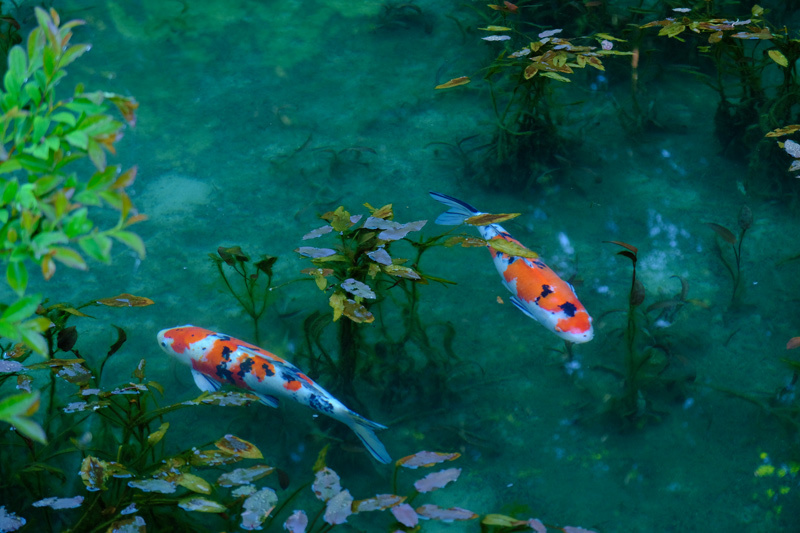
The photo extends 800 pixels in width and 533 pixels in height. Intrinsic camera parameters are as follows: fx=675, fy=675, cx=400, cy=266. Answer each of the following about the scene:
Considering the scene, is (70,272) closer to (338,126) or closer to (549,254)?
(338,126)

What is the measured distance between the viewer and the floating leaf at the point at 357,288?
2.79 meters

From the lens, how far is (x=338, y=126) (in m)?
4.95

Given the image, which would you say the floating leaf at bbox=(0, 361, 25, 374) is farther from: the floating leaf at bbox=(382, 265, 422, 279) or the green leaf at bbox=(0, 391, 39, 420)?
the floating leaf at bbox=(382, 265, 422, 279)

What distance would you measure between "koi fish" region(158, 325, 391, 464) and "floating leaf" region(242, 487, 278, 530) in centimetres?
69

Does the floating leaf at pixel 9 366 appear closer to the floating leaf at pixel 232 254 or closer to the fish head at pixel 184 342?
the fish head at pixel 184 342

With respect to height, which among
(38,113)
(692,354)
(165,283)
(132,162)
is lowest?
(692,354)

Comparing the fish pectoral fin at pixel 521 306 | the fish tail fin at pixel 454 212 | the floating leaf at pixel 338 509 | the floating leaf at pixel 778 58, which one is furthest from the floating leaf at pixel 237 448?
the floating leaf at pixel 778 58

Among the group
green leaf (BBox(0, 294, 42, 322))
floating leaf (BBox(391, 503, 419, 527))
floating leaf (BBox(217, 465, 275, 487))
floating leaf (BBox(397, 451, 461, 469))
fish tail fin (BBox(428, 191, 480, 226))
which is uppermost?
green leaf (BBox(0, 294, 42, 322))

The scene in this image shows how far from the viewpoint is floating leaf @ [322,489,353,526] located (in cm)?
209

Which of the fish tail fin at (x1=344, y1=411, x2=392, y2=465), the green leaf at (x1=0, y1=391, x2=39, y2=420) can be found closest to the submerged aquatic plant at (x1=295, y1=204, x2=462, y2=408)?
the fish tail fin at (x1=344, y1=411, x2=392, y2=465)

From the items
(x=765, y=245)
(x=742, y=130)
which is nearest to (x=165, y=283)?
(x=765, y=245)

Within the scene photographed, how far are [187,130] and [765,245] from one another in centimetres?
395

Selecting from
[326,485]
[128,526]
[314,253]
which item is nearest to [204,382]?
[314,253]

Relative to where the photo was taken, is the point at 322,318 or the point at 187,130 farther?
the point at 187,130
